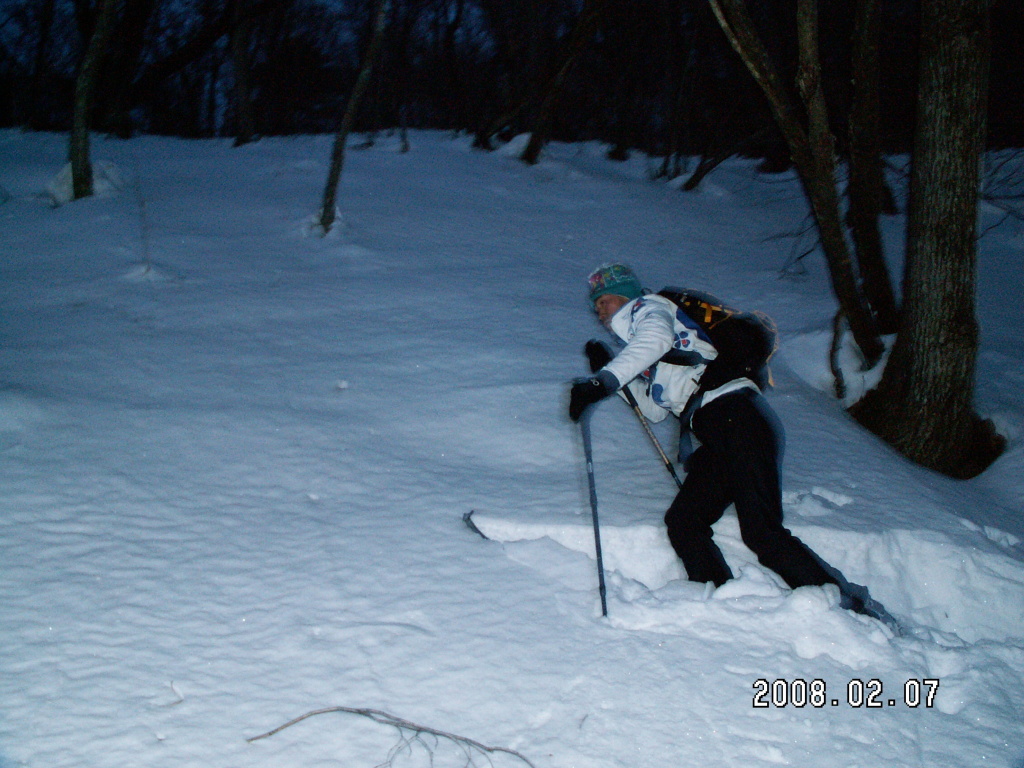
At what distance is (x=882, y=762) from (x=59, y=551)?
115 inches

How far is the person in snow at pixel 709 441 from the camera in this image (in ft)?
9.74

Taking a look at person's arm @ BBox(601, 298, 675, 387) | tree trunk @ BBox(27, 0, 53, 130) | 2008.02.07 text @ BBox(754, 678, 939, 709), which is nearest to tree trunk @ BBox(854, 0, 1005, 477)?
person's arm @ BBox(601, 298, 675, 387)

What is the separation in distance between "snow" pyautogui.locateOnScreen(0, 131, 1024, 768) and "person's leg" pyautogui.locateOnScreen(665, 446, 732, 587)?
0.11m

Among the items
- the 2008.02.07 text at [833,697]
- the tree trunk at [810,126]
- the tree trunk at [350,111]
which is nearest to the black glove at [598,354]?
the 2008.02.07 text at [833,697]

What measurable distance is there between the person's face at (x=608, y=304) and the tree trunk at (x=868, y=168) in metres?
3.57

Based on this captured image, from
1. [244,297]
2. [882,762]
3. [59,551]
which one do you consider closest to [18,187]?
Result: [244,297]

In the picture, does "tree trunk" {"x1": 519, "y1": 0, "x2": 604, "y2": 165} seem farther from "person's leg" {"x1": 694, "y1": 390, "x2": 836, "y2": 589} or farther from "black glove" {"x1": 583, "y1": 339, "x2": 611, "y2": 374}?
"person's leg" {"x1": 694, "y1": 390, "x2": 836, "y2": 589}

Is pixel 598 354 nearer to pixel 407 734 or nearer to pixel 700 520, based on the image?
pixel 700 520

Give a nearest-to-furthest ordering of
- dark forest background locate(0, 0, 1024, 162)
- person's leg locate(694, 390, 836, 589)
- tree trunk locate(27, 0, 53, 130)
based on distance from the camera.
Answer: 1. person's leg locate(694, 390, 836, 589)
2. dark forest background locate(0, 0, 1024, 162)
3. tree trunk locate(27, 0, 53, 130)

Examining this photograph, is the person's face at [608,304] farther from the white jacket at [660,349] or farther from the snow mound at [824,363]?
the snow mound at [824,363]

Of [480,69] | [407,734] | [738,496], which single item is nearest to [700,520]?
[738,496]

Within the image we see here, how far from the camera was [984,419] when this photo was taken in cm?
549

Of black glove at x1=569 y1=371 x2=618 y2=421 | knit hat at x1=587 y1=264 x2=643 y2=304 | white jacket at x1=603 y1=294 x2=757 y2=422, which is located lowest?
black glove at x1=569 y1=371 x2=618 y2=421

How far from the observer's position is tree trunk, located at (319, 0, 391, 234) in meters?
7.64
